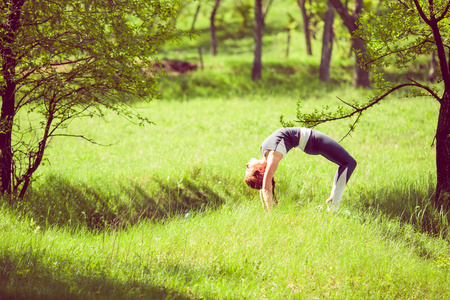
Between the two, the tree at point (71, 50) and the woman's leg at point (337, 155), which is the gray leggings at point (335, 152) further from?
the tree at point (71, 50)

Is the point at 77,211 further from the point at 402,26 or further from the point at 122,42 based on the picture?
the point at 402,26

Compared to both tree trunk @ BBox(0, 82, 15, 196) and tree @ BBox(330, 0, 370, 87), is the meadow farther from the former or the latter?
tree @ BBox(330, 0, 370, 87)

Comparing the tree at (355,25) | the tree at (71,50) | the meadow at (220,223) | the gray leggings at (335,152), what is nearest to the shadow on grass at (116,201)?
the meadow at (220,223)

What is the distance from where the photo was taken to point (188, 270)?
4426mm

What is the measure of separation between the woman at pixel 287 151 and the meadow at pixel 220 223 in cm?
47

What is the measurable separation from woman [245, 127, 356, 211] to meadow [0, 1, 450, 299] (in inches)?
18.3

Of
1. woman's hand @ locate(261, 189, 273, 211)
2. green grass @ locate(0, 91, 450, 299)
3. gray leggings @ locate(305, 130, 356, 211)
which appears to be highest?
gray leggings @ locate(305, 130, 356, 211)

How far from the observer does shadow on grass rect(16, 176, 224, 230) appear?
6.34 m

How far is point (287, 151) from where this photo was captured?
5.27 metres

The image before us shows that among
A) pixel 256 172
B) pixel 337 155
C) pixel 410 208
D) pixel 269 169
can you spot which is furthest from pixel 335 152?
pixel 410 208

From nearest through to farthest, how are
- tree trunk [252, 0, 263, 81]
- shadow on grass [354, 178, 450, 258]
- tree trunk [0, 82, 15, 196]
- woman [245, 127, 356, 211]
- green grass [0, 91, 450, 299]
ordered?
green grass [0, 91, 450, 299]
woman [245, 127, 356, 211]
shadow on grass [354, 178, 450, 258]
tree trunk [0, 82, 15, 196]
tree trunk [252, 0, 263, 81]

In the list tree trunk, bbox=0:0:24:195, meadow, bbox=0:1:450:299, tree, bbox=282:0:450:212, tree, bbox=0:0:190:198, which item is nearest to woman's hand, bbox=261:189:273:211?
meadow, bbox=0:1:450:299

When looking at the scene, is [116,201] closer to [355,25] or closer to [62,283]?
[62,283]

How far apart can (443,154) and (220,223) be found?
12.2 feet
